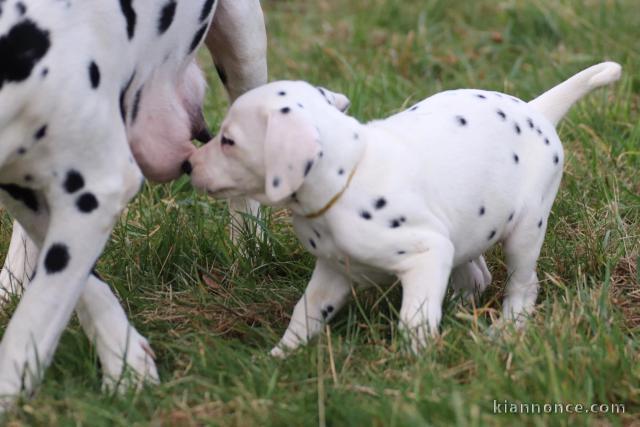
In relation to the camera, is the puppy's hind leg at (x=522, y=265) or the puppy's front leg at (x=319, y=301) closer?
the puppy's front leg at (x=319, y=301)

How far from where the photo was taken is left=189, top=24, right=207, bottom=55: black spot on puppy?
3783 mm

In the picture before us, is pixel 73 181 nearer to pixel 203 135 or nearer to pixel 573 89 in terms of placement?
pixel 203 135

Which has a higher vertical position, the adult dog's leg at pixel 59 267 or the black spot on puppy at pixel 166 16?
the black spot on puppy at pixel 166 16

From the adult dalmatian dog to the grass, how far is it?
0.39ft

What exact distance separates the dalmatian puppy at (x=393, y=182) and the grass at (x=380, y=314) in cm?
14

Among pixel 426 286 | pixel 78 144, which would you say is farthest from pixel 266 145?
pixel 426 286

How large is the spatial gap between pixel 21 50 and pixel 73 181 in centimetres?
36

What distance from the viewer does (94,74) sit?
3.17m

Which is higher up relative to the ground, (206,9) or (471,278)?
(206,9)

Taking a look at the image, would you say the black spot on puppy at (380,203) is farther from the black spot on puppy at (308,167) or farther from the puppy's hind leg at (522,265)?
the puppy's hind leg at (522,265)

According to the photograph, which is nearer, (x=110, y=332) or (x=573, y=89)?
(x=110, y=332)

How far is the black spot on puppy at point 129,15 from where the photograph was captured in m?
3.33

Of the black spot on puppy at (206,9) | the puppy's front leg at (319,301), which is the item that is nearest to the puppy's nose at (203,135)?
the black spot on puppy at (206,9)

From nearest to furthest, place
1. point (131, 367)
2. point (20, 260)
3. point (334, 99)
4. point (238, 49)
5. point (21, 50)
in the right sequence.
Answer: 1. point (21, 50)
2. point (131, 367)
3. point (334, 99)
4. point (20, 260)
5. point (238, 49)
